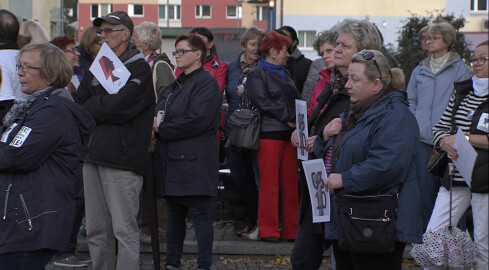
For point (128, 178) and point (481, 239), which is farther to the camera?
point (128, 178)

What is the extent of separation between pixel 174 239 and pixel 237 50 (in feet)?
87.5

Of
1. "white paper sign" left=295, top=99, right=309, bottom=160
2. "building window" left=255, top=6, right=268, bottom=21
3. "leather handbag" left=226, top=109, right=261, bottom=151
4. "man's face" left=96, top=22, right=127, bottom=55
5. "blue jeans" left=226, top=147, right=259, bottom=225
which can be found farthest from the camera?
"building window" left=255, top=6, right=268, bottom=21

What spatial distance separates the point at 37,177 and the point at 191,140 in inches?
104

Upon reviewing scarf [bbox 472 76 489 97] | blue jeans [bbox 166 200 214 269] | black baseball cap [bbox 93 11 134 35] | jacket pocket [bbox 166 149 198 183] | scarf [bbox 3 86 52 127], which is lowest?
blue jeans [bbox 166 200 214 269]

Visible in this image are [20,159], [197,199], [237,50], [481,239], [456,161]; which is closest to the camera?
Answer: [20,159]

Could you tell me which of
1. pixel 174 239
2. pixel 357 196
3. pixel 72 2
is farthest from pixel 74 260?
pixel 72 2

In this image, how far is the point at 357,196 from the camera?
5.41m

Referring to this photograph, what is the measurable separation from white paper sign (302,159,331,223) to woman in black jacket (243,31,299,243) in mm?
2972

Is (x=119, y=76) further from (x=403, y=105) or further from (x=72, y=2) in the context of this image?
(x=72, y=2)

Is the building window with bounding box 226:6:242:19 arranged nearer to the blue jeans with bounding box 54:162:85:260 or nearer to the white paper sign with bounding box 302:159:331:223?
the blue jeans with bounding box 54:162:85:260

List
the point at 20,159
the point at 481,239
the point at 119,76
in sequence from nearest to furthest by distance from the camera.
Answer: the point at 20,159
the point at 481,239
the point at 119,76

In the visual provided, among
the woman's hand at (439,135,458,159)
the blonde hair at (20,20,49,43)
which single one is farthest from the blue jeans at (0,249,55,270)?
the blonde hair at (20,20,49,43)

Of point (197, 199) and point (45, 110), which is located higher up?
point (45, 110)

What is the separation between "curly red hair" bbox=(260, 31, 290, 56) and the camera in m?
8.97
